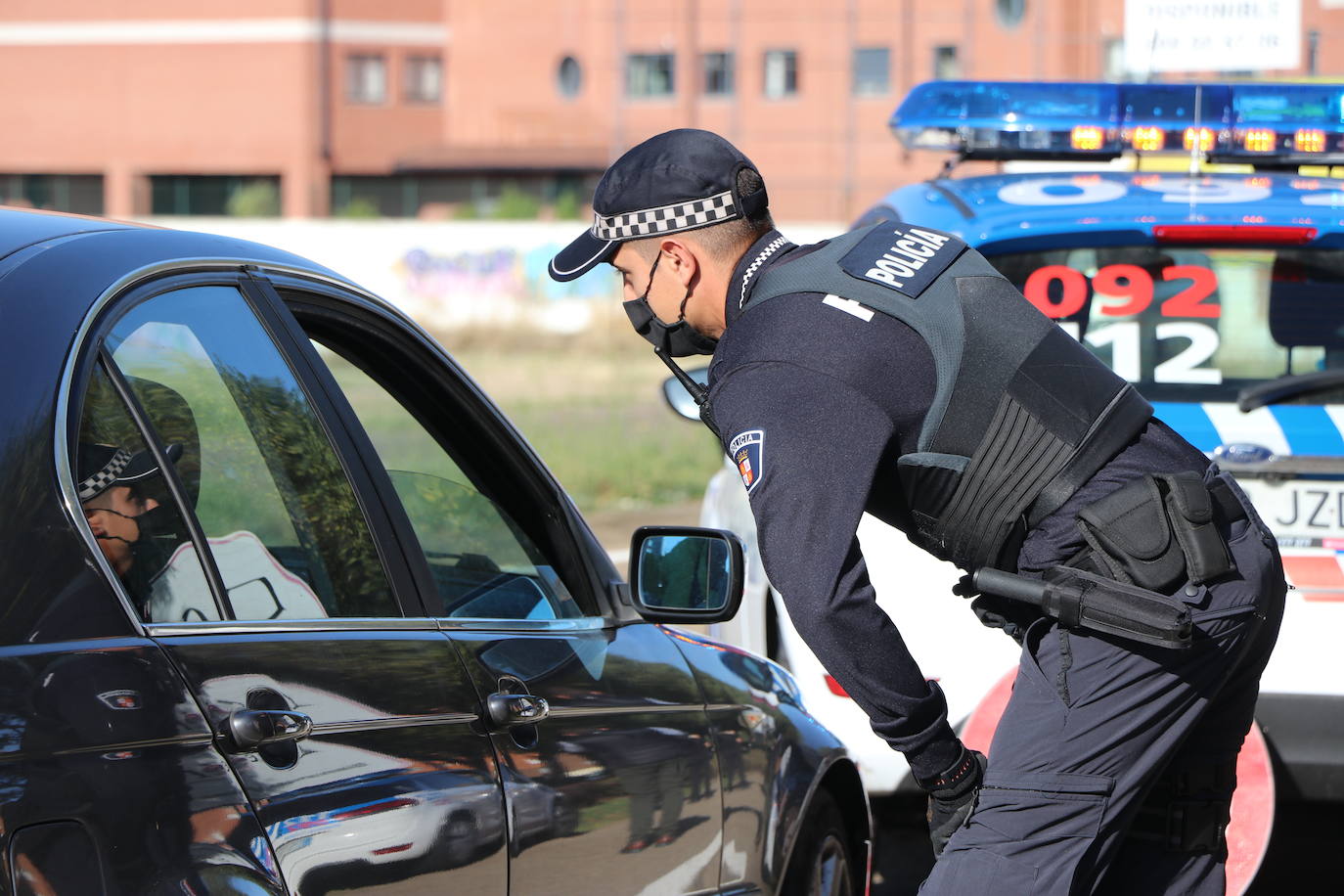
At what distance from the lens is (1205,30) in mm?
7141

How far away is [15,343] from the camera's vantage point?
2010 millimetres

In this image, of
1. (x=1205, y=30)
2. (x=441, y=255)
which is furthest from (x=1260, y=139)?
(x=441, y=255)

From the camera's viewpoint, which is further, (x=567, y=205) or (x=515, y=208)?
(x=567, y=205)

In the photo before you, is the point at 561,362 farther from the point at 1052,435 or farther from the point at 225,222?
the point at 1052,435

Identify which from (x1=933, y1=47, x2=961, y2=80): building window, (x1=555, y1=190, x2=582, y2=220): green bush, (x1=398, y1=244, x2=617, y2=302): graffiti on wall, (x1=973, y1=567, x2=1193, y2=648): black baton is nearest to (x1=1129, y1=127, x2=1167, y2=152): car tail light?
(x1=973, y1=567, x2=1193, y2=648): black baton

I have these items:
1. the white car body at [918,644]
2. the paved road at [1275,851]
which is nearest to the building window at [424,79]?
the paved road at [1275,851]

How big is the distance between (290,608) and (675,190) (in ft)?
3.07

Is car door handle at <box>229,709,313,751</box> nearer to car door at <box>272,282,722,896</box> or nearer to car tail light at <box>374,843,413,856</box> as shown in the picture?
car tail light at <box>374,843,413,856</box>

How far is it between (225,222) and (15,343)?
46185 millimetres

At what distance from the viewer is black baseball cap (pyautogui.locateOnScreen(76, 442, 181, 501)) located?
6.81 ft

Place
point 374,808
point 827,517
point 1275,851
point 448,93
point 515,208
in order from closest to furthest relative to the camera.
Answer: point 374,808 < point 827,517 < point 1275,851 < point 515,208 < point 448,93

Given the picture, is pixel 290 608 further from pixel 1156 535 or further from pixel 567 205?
pixel 567 205

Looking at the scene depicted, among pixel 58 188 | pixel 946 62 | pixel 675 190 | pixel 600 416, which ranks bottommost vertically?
pixel 600 416

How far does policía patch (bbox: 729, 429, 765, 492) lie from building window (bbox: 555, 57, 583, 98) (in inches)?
2101
